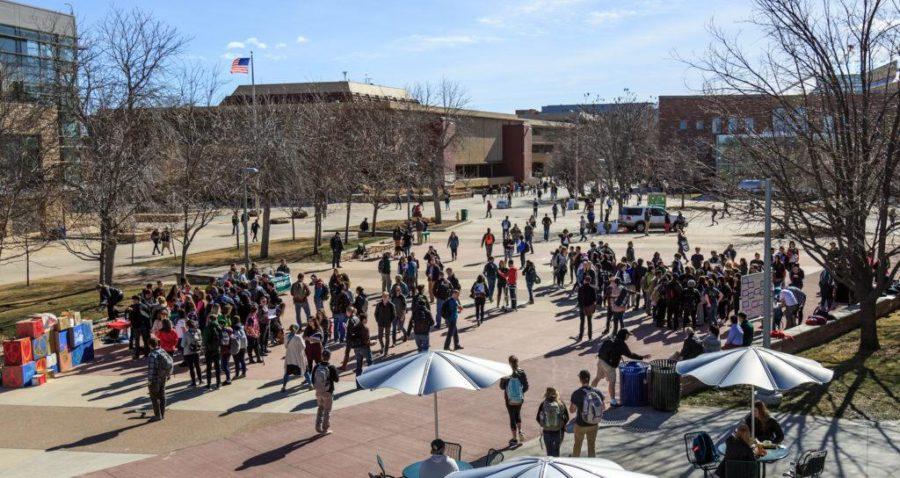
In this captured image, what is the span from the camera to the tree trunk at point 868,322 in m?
16.4

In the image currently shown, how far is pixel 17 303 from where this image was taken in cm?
2627

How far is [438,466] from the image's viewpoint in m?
8.77

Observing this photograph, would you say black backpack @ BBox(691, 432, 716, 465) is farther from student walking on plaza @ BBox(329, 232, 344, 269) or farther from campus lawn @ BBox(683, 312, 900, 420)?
student walking on plaza @ BBox(329, 232, 344, 269)

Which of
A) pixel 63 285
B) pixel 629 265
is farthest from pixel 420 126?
pixel 629 265

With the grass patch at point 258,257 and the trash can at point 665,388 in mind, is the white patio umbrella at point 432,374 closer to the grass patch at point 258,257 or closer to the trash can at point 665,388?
the trash can at point 665,388

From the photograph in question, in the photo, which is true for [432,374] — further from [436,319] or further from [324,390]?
[436,319]

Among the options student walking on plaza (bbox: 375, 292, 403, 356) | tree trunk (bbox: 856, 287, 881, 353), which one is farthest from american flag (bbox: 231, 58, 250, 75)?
tree trunk (bbox: 856, 287, 881, 353)

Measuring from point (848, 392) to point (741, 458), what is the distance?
6.16 m

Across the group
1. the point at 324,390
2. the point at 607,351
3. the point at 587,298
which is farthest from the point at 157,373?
the point at 587,298

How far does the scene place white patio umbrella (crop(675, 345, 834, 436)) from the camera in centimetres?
1016

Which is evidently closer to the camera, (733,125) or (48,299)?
(733,125)

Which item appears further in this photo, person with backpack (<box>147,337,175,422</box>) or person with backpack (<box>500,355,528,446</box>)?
person with backpack (<box>147,337,175,422</box>)

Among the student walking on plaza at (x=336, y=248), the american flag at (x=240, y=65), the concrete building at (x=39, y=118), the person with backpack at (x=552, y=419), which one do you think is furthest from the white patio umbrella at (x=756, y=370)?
the american flag at (x=240, y=65)

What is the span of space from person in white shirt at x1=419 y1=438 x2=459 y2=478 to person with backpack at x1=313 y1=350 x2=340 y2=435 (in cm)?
393
